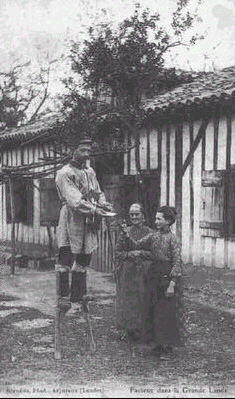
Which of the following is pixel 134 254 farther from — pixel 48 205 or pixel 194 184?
pixel 48 205

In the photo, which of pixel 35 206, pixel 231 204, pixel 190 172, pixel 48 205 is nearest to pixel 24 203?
pixel 35 206

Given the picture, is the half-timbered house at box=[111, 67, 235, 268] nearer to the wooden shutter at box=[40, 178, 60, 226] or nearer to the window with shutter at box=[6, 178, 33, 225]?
the wooden shutter at box=[40, 178, 60, 226]

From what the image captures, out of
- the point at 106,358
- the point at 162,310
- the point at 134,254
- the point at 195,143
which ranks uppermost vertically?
the point at 195,143

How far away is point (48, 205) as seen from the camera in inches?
512

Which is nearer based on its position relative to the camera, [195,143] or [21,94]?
[195,143]

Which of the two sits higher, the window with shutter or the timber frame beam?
the timber frame beam

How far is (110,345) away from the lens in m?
5.78

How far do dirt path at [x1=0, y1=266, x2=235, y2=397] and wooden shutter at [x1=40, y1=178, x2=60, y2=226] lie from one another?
14.7 feet

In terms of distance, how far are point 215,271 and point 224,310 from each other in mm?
1946

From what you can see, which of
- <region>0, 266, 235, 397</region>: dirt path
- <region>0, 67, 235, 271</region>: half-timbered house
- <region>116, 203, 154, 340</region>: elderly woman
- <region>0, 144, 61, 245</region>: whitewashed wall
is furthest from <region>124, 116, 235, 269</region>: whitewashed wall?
<region>0, 144, 61, 245</region>: whitewashed wall

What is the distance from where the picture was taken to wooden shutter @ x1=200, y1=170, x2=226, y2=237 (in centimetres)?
961

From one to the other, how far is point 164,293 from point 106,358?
812 millimetres

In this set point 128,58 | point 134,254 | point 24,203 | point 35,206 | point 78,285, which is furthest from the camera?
point 24,203

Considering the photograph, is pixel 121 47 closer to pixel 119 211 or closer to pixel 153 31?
pixel 153 31
